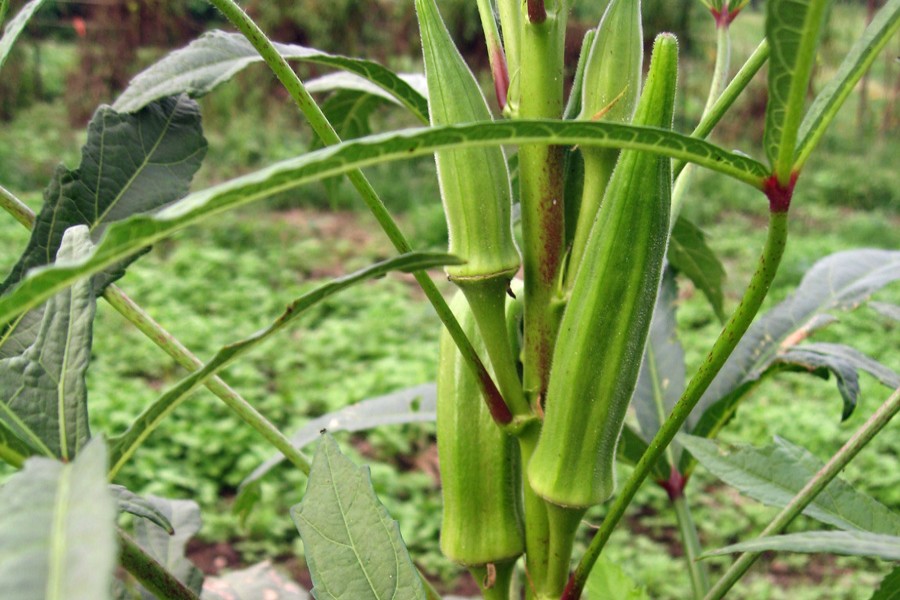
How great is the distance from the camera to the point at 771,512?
2.10m

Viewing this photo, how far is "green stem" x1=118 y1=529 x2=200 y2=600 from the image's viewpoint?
401 millimetres

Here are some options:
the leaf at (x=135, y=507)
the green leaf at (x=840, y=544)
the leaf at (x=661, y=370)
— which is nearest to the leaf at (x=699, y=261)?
the leaf at (x=661, y=370)

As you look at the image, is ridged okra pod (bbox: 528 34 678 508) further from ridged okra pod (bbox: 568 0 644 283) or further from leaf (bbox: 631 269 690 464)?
leaf (bbox: 631 269 690 464)

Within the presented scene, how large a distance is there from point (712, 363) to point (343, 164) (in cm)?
21

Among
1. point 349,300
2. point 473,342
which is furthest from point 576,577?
point 349,300

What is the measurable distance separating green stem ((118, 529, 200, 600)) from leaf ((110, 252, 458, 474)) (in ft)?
0.16

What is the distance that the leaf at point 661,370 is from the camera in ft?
2.52

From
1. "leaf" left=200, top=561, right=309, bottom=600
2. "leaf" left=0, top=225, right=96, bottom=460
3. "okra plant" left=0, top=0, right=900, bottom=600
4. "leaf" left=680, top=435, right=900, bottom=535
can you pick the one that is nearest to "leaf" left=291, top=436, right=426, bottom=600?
"okra plant" left=0, top=0, right=900, bottom=600

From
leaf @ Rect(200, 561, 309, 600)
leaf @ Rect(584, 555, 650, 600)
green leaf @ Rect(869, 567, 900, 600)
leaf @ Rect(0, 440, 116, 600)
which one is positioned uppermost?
leaf @ Rect(0, 440, 116, 600)

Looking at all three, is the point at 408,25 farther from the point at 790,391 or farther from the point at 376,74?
the point at 376,74

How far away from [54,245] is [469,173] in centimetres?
23

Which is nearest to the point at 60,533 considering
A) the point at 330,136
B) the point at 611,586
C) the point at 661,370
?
the point at 330,136

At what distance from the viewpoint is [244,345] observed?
0.35 meters

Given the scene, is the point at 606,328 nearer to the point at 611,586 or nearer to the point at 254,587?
the point at 611,586
